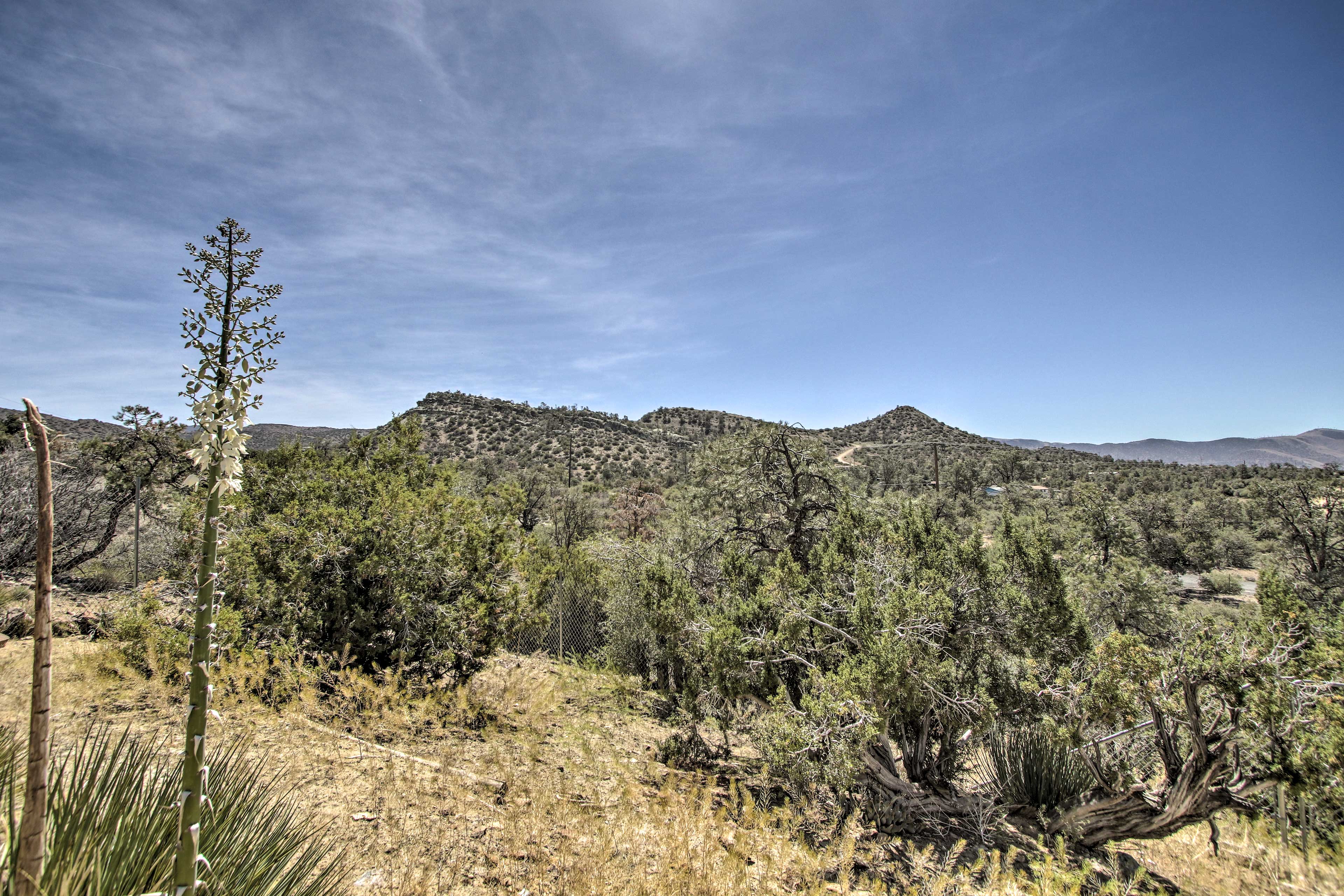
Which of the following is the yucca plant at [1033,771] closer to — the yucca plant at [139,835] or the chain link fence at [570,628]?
the chain link fence at [570,628]

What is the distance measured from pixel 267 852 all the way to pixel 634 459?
46.1 meters

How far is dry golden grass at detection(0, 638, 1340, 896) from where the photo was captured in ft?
13.8

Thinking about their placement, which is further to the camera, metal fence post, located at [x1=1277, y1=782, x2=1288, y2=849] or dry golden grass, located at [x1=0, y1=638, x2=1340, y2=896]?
metal fence post, located at [x1=1277, y1=782, x2=1288, y2=849]

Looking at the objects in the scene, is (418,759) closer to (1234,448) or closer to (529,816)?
(529,816)

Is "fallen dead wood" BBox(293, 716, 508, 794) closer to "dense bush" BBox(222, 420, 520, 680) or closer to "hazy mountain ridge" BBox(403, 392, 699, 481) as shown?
"dense bush" BBox(222, 420, 520, 680)

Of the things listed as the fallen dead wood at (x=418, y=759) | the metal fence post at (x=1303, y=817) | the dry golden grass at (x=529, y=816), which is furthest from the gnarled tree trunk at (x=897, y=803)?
the fallen dead wood at (x=418, y=759)

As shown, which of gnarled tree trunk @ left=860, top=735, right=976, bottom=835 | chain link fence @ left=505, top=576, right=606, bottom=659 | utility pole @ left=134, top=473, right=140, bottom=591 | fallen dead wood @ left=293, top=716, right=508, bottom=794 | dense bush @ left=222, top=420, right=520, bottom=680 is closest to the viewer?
fallen dead wood @ left=293, top=716, right=508, bottom=794

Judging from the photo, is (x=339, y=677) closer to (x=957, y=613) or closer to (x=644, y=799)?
(x=644, y=799)

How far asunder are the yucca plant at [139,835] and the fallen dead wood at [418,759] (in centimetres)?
362

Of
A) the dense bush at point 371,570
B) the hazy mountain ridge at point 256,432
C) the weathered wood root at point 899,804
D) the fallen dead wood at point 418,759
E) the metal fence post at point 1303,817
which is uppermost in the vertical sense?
the hazy mountain ridge at point 256,432

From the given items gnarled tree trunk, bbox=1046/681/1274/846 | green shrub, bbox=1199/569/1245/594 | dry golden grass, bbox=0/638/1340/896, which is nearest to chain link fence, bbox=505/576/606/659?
dry golden grass, bbox=0/638/1340/896

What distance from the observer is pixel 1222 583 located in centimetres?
2689

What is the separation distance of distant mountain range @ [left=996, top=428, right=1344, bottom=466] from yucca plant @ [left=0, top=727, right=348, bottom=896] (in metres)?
108

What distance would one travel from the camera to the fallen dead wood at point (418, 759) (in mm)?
5500
